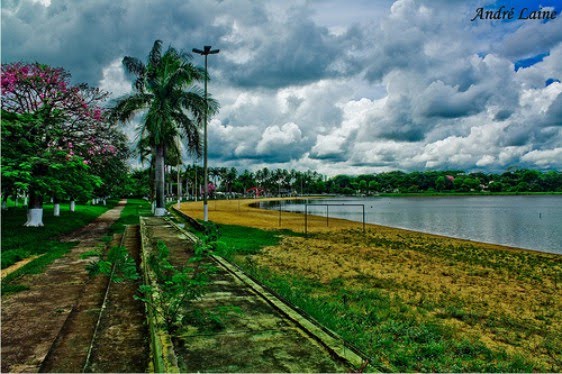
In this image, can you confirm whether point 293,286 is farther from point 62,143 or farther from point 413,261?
point 62,143

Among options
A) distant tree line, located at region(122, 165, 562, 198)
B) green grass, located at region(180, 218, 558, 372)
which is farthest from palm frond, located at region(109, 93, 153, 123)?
distant tree line, located at region(122, 165, 562, 198)

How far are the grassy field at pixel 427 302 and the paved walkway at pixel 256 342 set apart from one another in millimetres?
608

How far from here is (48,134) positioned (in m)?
15.3

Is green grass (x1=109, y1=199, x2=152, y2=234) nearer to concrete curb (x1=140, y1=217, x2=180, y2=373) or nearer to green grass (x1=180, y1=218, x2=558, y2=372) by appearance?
green grass (x1=180, y1=218, x2=558, y2=372)

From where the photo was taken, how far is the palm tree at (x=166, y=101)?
2216cm

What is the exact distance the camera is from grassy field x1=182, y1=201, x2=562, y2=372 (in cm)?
498

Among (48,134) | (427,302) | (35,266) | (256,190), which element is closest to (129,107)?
(48,134)

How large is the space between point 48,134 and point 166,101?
324 inches

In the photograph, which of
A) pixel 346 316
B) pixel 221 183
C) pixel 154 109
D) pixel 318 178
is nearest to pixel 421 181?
pixel 318 178

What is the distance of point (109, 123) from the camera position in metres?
21.5

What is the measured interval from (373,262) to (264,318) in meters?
9.04

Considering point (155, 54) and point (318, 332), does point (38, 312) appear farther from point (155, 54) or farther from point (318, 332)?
point (155, 54)

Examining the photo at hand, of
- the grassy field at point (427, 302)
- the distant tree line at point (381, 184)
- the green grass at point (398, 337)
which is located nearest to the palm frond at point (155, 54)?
the grassy field at point (427, 302)

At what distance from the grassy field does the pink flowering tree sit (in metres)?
7.51
